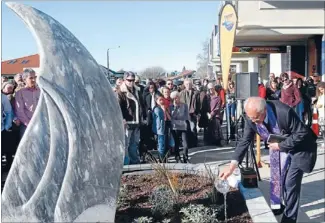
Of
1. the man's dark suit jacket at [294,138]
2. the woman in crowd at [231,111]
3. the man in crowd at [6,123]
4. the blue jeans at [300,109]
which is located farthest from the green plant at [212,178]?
the woman in crowd at [231,111]

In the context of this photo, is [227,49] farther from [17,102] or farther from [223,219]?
[223,219]

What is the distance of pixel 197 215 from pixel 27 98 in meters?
3.72

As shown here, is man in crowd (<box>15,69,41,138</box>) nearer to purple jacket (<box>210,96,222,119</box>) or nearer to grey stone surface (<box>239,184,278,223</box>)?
grey stone surface (<box>239,184,278,223</box>)

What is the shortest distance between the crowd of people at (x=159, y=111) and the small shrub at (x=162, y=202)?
268 cm

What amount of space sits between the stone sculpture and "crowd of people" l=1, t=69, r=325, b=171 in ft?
10.4

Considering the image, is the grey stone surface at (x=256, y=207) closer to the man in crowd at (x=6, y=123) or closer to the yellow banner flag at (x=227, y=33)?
the man in crowd at (x=6, y=123)

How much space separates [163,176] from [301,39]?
17755mm

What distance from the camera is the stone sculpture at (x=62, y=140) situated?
3.69 meters

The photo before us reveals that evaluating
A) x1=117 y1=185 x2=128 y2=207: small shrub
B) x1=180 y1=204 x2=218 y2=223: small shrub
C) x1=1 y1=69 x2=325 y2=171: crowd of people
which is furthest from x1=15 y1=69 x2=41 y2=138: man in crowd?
x1=180 y1=204 x2=218 y2=223: small shrub

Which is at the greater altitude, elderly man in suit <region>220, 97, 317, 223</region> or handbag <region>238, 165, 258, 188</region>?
elderly man in suit <region>220, 97, 317, 223</region>

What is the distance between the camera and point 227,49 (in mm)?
11531

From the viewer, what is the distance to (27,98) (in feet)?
23.1

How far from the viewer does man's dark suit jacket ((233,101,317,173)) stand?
189 inches

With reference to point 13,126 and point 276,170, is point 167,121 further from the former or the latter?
point 276,170
